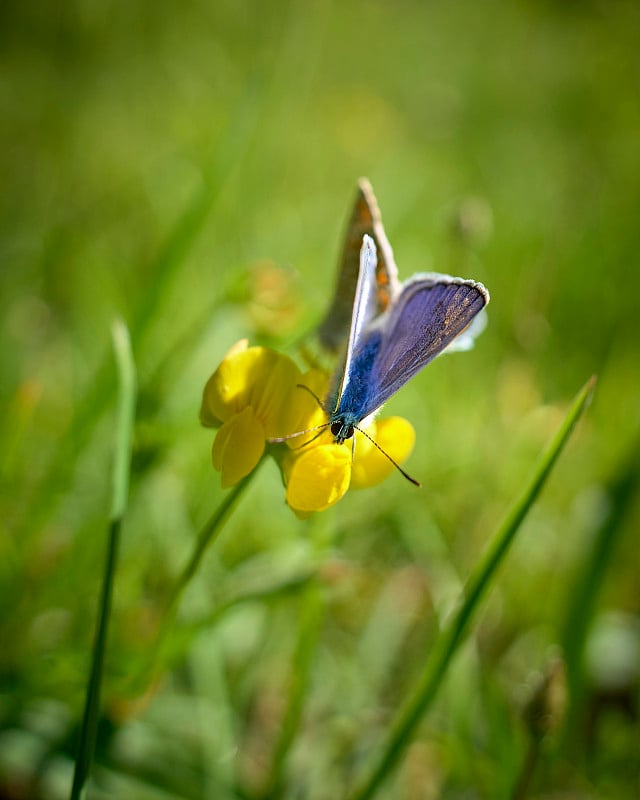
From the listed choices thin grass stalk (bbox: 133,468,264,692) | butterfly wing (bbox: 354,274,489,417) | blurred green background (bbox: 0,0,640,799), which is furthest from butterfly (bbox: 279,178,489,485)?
blurred green background (bbox: 0,0,640,799)

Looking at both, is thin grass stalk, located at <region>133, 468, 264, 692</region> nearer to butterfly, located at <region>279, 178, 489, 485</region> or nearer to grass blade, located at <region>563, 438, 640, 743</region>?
butterfly, located at <region>279, 178, 489, 485</region>

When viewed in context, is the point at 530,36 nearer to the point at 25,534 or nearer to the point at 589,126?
the point at 589,126

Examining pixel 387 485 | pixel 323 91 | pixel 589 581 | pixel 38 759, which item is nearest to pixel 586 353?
pixel 387 485

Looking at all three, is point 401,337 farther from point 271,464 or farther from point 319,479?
point 271,464

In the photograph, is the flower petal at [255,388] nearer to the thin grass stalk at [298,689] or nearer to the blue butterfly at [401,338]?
the blue butterfly at [401,338]

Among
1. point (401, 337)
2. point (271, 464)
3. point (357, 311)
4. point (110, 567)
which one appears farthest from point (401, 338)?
point (271, 464)

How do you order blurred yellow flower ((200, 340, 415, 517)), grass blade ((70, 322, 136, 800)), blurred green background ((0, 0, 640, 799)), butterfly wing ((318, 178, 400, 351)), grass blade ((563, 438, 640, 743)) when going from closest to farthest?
1. grass blade ((70, 322, 136, 800))
2. blurred yellow flower ((200, 340, 415, 517))
3. butterfly wing ((318, 178, 400, 351))
4. blurred green background ((0, 0, 640, 799))
5. grass blade ((563, 438, 640, 743))
